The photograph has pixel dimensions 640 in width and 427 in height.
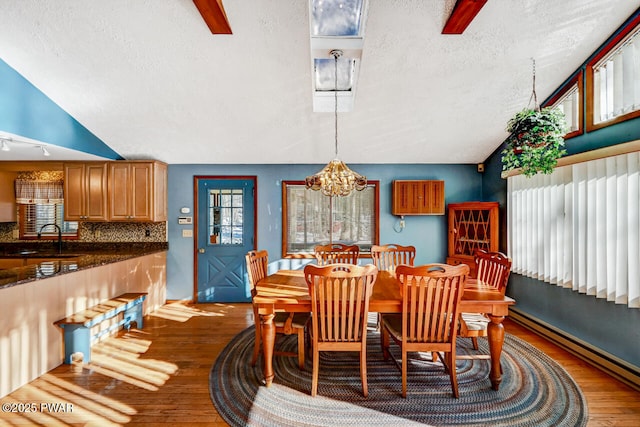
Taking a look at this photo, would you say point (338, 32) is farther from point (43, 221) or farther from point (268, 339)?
point (43, 221)

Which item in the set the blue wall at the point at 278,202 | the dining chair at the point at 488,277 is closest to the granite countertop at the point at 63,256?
the blue wall at the point at 278,202

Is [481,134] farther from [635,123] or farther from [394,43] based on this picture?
[394,43]

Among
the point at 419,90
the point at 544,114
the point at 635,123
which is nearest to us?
the point at 635,123

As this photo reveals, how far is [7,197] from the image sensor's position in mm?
4480

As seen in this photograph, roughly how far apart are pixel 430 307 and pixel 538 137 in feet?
5.89

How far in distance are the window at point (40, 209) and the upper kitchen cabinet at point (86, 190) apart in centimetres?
61

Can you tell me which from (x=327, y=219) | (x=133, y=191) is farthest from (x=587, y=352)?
(x=133, y=191)

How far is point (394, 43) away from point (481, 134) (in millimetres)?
2011

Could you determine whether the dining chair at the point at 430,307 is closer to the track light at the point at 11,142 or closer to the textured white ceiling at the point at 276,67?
the textured white ceiling at the point at 276,67

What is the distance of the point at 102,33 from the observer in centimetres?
245

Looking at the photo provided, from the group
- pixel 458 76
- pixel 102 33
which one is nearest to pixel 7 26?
pixel 102 33

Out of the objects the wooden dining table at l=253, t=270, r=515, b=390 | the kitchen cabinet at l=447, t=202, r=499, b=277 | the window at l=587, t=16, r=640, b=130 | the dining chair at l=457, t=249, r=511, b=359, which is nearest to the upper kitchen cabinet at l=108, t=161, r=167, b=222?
the wooden dining table at l=253, t=270, r=515, b=390

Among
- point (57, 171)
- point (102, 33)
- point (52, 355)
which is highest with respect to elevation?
point (102, 33)

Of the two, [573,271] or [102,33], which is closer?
[102,33]
